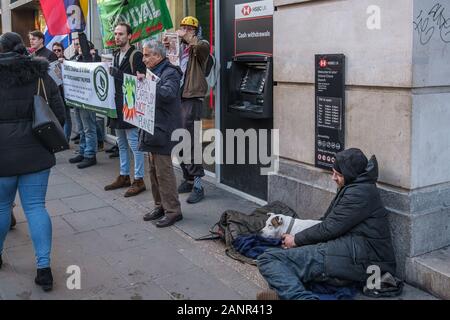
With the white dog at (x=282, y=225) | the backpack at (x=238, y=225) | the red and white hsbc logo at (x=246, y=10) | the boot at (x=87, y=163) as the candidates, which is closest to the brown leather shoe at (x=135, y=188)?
the backpack at (x=238, y=225)

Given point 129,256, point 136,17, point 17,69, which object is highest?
point 136,17

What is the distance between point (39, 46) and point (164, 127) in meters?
3.89

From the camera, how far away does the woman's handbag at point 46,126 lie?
375 centimetres

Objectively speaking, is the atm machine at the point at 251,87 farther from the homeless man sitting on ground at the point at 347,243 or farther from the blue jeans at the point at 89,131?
the blue jeans at the point at 89,131

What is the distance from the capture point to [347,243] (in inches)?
148

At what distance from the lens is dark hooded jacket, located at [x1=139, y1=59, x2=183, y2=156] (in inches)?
195

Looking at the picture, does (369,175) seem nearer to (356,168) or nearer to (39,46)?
(356,168)

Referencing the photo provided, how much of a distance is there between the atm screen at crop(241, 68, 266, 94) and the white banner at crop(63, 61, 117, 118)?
164 cm

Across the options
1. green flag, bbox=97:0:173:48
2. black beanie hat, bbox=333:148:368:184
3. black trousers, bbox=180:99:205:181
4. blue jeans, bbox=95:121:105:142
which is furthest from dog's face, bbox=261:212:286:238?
blue jeans, bbox=95:121:105:142

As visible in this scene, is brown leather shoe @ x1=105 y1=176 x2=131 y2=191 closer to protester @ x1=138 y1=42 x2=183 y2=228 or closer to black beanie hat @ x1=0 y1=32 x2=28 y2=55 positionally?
protester @ x1=138 y1=42 x2=183 y2=228

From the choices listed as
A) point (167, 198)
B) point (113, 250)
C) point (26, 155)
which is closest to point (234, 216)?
point (167, 198)

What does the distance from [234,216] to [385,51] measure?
6.34ft

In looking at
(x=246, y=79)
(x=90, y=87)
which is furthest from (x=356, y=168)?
(x=90, y=87)

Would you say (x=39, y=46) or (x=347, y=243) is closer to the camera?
(x=347, y=243)
